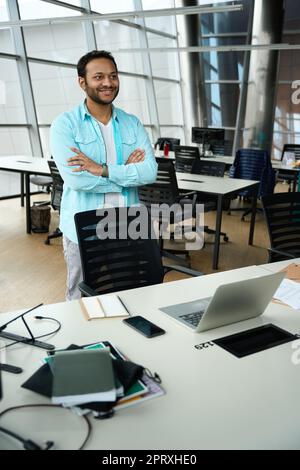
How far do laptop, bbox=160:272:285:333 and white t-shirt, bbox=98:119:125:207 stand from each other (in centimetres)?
92

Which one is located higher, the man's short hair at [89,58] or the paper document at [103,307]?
the man's short hair at [89,58]

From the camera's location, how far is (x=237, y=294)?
1.59m

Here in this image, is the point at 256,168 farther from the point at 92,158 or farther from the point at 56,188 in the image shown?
the point at 92,158

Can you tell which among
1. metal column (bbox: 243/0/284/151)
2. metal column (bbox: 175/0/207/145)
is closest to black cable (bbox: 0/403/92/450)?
metal column (bbox: 243/0/284/151)

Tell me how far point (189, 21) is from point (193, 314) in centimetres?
1119

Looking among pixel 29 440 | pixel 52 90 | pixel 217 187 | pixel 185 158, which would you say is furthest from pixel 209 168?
pixel 29 440

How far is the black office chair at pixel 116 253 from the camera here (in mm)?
2379

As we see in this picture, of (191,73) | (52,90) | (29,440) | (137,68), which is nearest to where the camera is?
(29,440)

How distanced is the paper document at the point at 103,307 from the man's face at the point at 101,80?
1.14 metres

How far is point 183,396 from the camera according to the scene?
50.2 inches

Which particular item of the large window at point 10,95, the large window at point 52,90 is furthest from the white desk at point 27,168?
the large window at point 52,90

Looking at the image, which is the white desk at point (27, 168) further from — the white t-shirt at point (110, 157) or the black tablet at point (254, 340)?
the black tablet at point (254, 340)

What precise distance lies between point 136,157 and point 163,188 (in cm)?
226
